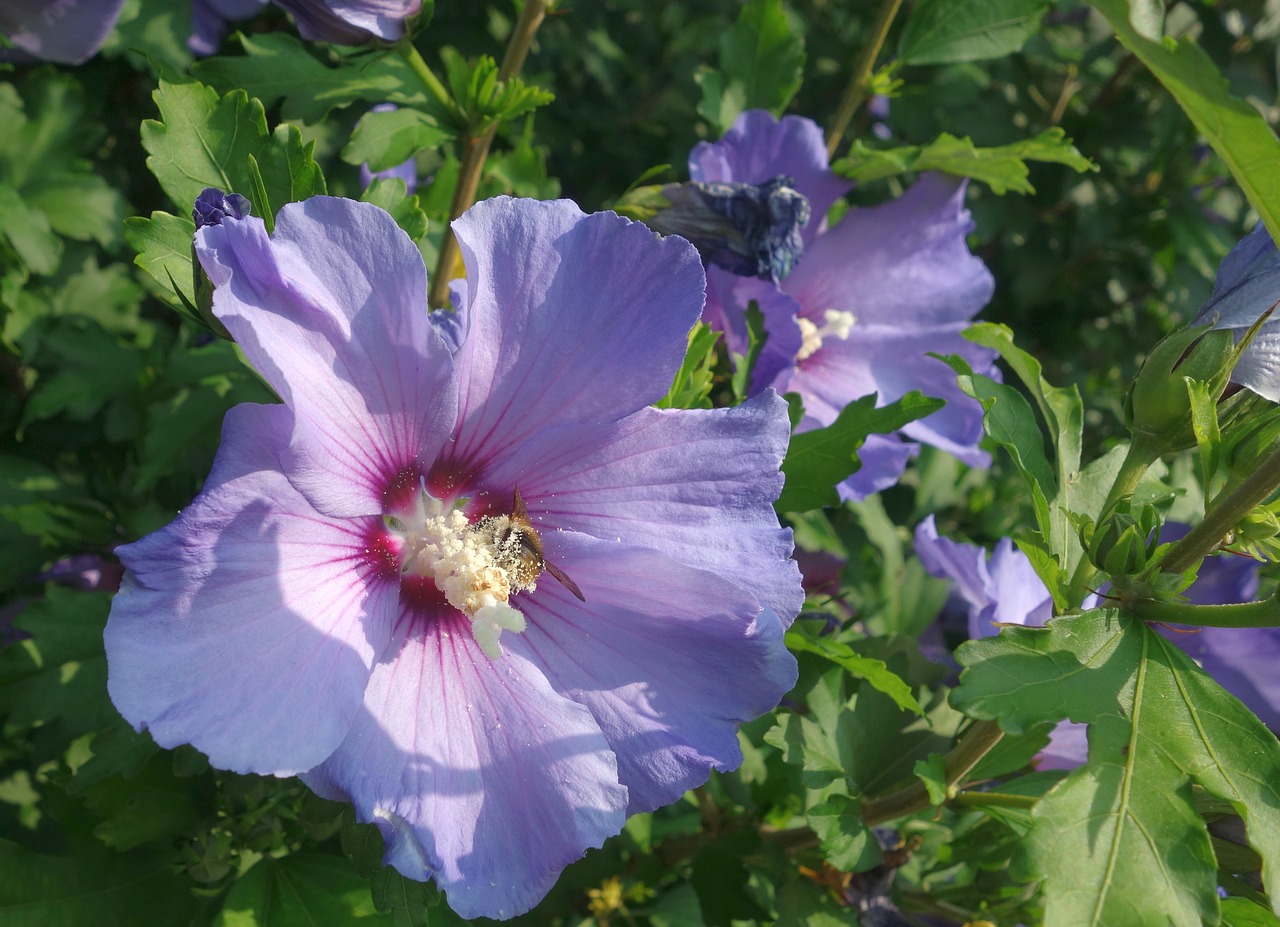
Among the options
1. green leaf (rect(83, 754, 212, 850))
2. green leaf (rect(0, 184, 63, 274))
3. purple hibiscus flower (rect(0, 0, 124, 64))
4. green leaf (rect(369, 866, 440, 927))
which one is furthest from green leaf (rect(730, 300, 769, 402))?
green leaf (rect(0, 184, 63, 274))

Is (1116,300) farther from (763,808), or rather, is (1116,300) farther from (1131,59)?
(763,808)

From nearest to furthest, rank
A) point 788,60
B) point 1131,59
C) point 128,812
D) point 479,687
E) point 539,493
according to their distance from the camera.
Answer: point 479,687 < point 539,493 < point 128,812 < point 788,60 < point 1131,59

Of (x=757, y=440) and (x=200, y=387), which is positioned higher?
(x=757, y=440)

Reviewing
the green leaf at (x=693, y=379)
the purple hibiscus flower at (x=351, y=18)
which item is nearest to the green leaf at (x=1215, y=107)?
the green leaf at (x=693, y=379)

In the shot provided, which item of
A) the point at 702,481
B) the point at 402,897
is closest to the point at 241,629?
the point at 402,897

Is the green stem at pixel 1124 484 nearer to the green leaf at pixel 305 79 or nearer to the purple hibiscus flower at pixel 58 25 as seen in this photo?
the green leaf at pixel 305 79

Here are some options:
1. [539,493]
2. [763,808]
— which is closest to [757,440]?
[539,493]
